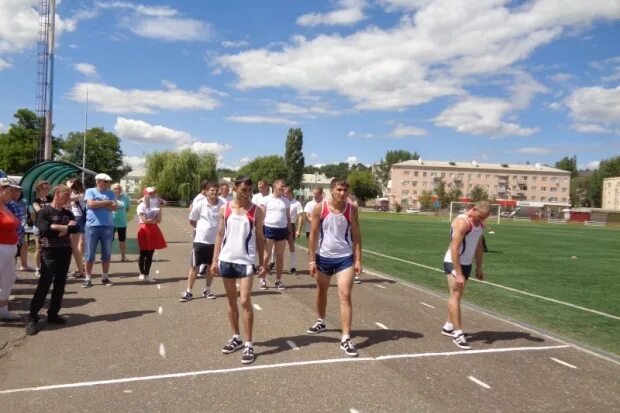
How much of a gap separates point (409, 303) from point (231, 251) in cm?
408

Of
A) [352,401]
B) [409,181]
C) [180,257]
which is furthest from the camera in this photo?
[409,181]

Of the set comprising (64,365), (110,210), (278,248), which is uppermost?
(110,210)

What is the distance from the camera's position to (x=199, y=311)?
7.26 metres

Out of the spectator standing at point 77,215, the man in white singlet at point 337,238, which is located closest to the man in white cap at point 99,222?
the spectator standing at point 77,215

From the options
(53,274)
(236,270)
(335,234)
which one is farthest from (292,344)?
(53,274)

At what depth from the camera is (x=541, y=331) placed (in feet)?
22.3

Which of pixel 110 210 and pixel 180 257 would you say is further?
pixel 180 257

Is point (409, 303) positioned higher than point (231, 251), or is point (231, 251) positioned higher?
point (231, 251)

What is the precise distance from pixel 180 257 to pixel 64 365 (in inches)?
337

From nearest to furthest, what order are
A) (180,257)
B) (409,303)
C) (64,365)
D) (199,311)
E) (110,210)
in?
(64,365)
(199,311)
(409,303)
(110,210)
(180,257)

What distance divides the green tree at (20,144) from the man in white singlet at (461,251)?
7089 cm

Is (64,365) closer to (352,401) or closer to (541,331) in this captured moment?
(352,401)

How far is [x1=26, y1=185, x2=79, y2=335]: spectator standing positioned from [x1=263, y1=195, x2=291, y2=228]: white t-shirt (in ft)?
12.7

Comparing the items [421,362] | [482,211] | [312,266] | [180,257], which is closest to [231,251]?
[312,266]
